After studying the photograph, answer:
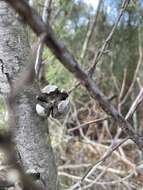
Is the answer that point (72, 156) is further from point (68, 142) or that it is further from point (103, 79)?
point (103, 79)

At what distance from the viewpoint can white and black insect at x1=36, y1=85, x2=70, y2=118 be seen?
0.43 m

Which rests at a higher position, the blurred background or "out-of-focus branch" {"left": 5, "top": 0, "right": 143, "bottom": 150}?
"out-of-focus branch" {"left": 5, "top": 0, "right": 143, "bottom": 150}

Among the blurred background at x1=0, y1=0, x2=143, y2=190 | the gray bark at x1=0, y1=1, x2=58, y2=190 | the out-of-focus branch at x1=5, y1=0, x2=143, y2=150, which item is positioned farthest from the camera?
the blurred background at x1=0, y1=0, x2=143, y2=190

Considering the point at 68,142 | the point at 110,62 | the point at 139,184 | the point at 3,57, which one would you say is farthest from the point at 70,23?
the point at 3,57

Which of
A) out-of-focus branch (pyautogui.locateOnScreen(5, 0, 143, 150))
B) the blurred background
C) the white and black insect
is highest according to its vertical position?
out-of-focus branch (pyautogui.locateOnScreen(5, 0, 143, 150))

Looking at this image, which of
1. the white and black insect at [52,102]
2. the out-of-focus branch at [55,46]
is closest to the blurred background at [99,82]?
the white and black insect at [52,102]

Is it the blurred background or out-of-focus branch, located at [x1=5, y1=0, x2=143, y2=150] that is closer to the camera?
out-of-focus branch, located at [x1=5, y1=0, x2=143, y2=150]

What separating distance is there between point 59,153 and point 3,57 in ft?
5.14

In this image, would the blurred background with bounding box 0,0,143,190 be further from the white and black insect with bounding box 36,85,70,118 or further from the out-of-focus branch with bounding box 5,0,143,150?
the out-of-focus branch with bounding box 5,0,143,150

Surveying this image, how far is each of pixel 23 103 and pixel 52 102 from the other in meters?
0.04

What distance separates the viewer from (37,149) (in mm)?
449

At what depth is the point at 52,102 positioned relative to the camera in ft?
1.47

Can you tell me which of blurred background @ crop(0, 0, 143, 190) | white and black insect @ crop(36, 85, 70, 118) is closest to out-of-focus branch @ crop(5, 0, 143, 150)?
white and black insect @ crop(36, 85, 70, 118)

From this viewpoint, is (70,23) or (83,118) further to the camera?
(83,118)
